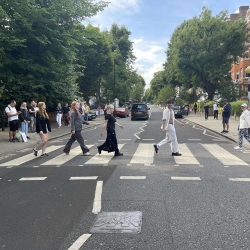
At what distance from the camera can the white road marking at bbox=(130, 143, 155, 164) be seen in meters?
8.91

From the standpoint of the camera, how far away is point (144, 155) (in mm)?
9984

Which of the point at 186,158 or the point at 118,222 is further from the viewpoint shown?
the point at 186,158

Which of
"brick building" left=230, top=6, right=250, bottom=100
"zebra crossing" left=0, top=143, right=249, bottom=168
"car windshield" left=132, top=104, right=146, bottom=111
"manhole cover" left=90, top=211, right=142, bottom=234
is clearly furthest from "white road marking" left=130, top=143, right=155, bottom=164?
"brick building" left=230, top=6, right=250, bottom=100

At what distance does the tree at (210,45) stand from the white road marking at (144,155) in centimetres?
3581

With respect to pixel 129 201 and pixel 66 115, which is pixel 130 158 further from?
pixel 66 115

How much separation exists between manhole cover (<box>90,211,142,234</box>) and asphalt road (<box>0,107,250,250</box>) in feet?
0.27

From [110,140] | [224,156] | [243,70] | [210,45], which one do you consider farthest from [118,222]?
[243,70]

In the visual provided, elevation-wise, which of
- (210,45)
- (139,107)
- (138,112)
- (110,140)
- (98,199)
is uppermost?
(210,45)

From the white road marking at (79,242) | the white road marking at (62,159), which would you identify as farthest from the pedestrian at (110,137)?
the white road marking at (79,242)

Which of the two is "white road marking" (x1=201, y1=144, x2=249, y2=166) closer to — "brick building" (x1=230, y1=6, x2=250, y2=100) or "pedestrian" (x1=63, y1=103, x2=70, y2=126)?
"pedestrian" (x1=63, y1=103, x2=70, y2=126)

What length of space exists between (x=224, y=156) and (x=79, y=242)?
279 inches

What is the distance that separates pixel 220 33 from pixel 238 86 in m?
9.00

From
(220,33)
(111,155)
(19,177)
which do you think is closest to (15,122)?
(111,155)

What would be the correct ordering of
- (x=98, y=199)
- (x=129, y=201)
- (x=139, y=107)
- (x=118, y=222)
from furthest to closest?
(x=139, y=107) < (x=98, y=199) < (x=129, y=201) < (x=118, y=222)
